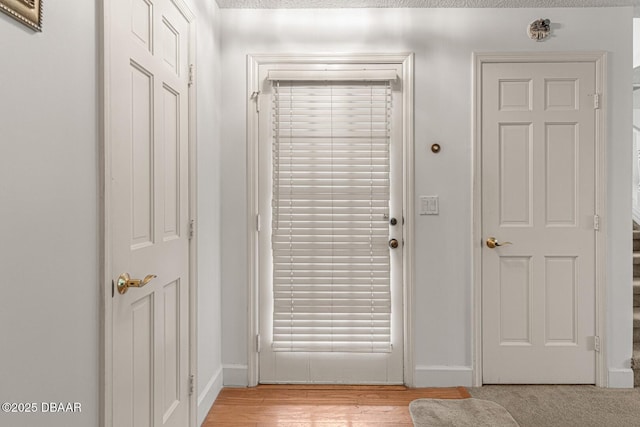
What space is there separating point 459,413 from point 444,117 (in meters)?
1.75

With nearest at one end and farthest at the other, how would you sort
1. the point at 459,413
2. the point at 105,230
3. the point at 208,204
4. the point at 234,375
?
the point at 105,230
the point at 459,413
the point at 208,204
the point at 234,375

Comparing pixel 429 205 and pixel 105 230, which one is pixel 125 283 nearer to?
pixel 105 230

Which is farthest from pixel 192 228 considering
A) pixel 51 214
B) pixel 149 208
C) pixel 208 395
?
pixel 51 214

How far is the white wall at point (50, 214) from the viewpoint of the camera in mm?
964

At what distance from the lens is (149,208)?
1.74 meters

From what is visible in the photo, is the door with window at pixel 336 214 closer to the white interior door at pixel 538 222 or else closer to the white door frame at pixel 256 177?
the white door frame at pixel 256 177

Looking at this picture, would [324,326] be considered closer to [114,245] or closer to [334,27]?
[114,245]

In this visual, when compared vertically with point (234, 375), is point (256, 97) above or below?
above

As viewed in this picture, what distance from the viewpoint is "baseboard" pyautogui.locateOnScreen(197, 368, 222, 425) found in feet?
7.94

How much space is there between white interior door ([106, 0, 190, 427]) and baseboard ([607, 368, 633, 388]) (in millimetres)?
2531

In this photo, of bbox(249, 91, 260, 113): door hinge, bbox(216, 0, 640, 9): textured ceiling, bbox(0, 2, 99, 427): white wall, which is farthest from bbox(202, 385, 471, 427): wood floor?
A: bbox(216, 0, 640, 9): textured ceiling

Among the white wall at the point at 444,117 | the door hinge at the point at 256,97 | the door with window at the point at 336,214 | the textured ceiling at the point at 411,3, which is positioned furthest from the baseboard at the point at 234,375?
the textured ceiling at the point at 411,3

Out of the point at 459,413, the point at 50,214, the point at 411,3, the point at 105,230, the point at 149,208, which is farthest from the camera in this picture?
the point at 411,3

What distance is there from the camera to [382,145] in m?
2.84
